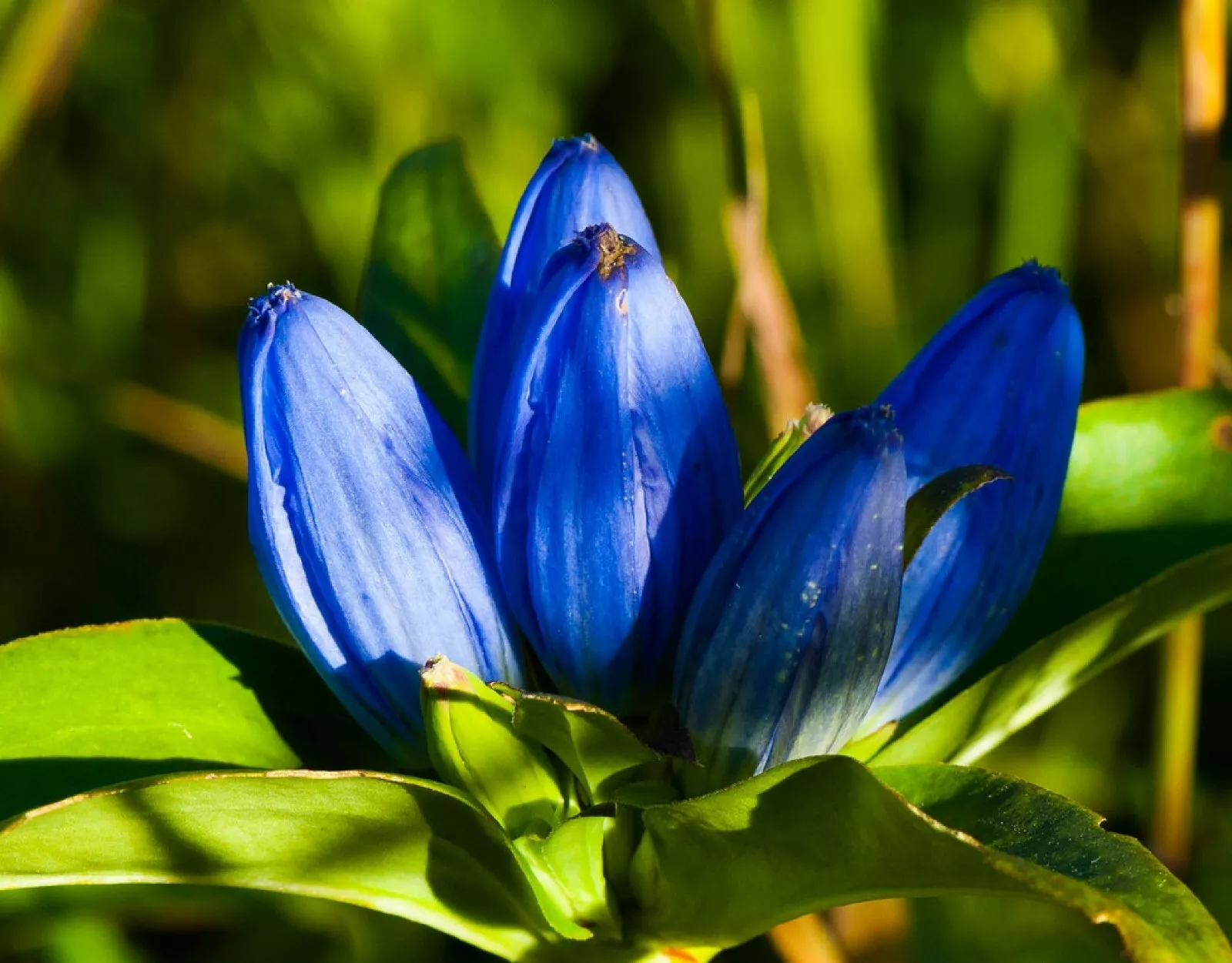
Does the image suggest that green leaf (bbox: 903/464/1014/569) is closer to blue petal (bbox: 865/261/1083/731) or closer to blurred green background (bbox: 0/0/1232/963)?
blue petal (bbox: 865/261/1083/731)

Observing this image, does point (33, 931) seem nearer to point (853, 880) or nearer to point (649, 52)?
point (853, 880)

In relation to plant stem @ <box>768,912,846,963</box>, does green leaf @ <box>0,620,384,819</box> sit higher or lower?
higher

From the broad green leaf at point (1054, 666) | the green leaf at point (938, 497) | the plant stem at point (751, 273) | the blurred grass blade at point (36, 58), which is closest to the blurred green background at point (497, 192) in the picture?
the blurred grass blade at point (36, 58)

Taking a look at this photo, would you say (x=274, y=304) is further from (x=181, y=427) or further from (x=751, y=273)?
(x=181, y=427)

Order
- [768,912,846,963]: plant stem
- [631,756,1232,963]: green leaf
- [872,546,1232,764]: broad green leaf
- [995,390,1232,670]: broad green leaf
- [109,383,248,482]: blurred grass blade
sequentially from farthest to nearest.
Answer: [109,383,248,482]: blurred grass blade → [768,912,846,963]: plant stem → [995,390,1232,670]: broad green leaf → [872,546,1232,764]: broad green leaf → [631,756,1232,963]: green leaf

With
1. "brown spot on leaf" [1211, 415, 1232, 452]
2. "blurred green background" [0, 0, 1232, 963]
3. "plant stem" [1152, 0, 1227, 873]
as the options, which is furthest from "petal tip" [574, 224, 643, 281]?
"blurred green background" [0, 0, 1232, 963]

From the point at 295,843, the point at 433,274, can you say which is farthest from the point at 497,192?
the point at 295,843

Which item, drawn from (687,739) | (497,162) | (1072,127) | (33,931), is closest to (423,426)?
(687,739)
